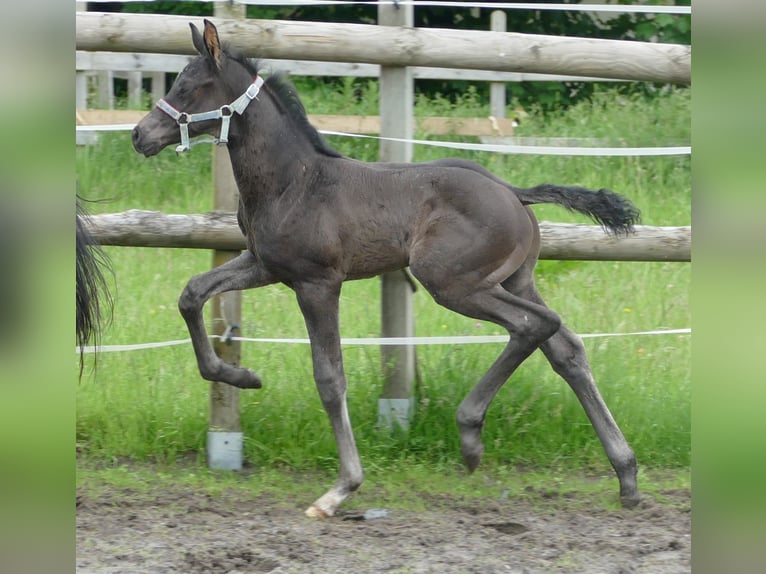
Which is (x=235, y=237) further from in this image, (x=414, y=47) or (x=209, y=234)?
(x=414, y=47)

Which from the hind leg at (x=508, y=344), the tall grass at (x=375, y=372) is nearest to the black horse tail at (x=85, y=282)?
the tall grass at (x=375, y=372)

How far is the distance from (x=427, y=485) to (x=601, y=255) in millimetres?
1467

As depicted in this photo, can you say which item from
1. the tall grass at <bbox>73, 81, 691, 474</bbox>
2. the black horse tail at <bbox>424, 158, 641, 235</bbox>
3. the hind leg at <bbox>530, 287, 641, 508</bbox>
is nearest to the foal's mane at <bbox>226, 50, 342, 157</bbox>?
the black horse tail at <bbox>424, 158, 641, 235</bbox>

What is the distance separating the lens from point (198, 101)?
4.20 meters

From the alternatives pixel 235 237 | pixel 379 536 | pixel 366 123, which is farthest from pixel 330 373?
pixel 366 123

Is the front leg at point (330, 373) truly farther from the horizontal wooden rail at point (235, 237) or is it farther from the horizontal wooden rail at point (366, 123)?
the horizontal wooden rail at point (366, 123)

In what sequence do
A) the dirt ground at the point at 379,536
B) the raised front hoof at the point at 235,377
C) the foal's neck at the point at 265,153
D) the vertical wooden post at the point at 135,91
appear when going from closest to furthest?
the dirt ground at the point at 379,536 < the foal's neck at the point at 265,153 < the raised front hoof at the point at 235,377 < the vertical wooden post at the point at 135,91

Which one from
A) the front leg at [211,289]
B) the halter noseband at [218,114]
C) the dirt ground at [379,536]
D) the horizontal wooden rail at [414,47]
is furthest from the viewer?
the horizontal wooden rail at [414,47]

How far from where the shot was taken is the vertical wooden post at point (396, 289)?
4930 mm

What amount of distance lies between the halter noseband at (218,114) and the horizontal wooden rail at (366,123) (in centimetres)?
320

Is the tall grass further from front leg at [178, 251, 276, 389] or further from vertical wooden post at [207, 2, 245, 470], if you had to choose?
front leg at [178, 251, 276, 389]

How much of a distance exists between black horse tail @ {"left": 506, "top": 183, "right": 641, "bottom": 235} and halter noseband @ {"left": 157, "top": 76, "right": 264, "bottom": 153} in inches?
49.6

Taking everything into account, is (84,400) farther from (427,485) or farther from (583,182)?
(583,182)
